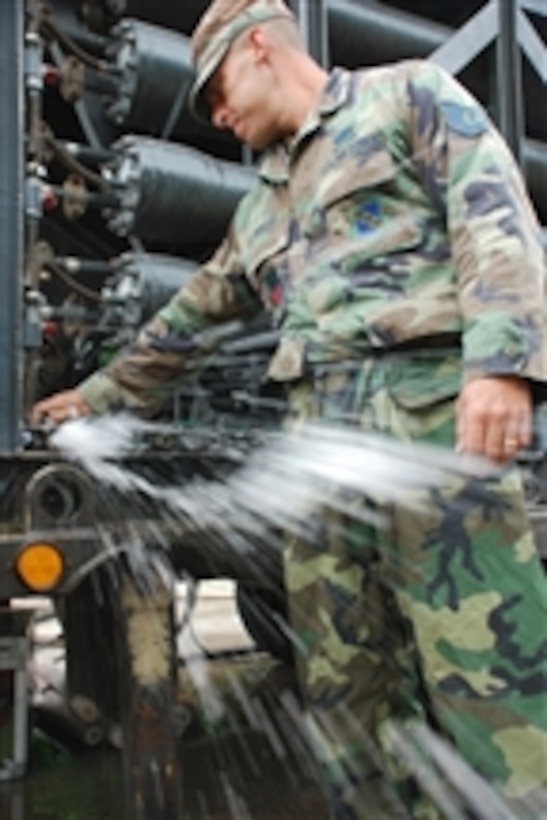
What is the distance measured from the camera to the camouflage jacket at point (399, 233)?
1.69 m

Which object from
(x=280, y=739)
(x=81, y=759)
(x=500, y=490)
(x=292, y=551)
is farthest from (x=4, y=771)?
(x=500, y=490)

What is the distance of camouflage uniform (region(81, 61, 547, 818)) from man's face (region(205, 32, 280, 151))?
7 cm

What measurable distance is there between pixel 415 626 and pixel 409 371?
17.8 inches

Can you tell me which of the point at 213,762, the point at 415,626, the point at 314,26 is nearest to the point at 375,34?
the point at 314,26

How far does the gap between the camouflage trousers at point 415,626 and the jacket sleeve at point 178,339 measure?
15.9 inches

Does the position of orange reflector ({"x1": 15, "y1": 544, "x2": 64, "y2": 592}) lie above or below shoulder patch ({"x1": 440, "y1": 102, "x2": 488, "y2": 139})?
below

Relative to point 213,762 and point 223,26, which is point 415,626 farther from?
point 213,762

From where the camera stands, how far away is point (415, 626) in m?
1.80

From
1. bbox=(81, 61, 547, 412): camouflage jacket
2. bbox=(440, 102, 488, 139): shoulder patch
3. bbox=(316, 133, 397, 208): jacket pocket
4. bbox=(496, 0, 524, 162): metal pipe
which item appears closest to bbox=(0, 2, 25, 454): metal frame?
bbox=(81, 61, 547, 412): camouflage jacket

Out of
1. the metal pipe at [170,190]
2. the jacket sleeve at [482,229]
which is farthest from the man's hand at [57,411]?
the jacket sleeve at [482,229]

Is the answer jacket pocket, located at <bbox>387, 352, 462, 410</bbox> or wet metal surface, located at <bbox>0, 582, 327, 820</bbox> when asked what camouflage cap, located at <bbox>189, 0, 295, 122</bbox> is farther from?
wet metal surface, located at <bbox>0, 582, 327, 820</bbox>

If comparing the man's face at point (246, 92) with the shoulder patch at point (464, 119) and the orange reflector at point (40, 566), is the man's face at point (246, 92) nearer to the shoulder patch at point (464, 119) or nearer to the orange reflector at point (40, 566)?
the shoulder patch at point (464, 119)

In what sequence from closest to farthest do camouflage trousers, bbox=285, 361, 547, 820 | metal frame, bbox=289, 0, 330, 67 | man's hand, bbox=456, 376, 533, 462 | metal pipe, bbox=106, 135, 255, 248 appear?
1. man's hand, bbox=456, 376, 533, 462
2. camouflage trousers, bbox=285, 361, 547, 820
3. metal pipe, bbox=106, 135, 255, 248
4. metal frame, bbox=289, 0, 330, 67

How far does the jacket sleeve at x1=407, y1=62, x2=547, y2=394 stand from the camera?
5.43 feet
